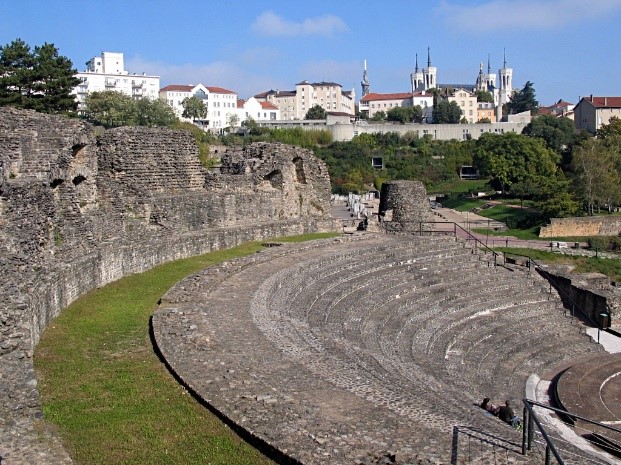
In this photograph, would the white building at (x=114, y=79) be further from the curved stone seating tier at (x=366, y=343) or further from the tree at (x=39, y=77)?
the curved stone seating tier at (x=366, y=343)

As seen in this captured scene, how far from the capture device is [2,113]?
17.2 meters

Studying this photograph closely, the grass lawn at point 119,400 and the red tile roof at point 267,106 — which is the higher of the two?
the red tile roof at point 267,106

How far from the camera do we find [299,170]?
2908 cm

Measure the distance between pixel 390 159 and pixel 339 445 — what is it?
257ft

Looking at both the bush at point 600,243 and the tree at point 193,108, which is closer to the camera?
the bush at point 600,243

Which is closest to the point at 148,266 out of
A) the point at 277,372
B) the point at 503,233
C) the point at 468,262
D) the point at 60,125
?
the point at 60,125

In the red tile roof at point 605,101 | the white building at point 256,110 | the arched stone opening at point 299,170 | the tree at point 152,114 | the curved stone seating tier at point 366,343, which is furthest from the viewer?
the white building at point 256,110

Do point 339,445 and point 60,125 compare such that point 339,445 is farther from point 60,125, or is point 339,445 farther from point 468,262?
point 468,262

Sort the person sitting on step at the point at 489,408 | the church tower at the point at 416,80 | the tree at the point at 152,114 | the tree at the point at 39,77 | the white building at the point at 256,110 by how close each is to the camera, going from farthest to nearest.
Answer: the church tower at the point at 416,80 → the white building at the point at 256,110 → the tree at the point at 152,114 → the tree at the point at 39,77 → the person sitting on step at the point at 489,408

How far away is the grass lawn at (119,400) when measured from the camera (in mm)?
7102

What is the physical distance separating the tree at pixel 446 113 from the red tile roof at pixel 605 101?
24.3m

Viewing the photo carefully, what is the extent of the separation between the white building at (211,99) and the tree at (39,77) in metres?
73.0

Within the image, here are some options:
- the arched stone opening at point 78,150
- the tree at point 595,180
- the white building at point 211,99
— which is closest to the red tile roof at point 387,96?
the white building at point 211,99

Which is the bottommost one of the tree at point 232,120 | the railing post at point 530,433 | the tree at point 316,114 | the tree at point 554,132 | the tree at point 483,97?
the railing post at point 530,433
